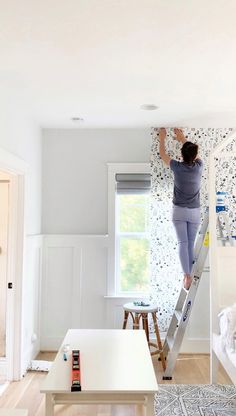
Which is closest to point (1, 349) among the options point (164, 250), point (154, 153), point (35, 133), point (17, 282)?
point (17, 282)

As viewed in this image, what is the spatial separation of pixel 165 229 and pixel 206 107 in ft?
4.65

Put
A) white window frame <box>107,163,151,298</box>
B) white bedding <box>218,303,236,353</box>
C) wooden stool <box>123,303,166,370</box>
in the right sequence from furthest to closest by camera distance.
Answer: white window frame <box>107,163,151,298</box> < wooden stool <box>123,303,166,370</box> < white bedding <box>218,303,236,353</box>

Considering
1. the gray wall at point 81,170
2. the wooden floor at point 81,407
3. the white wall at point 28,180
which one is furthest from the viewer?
the gray wall at point 81,170

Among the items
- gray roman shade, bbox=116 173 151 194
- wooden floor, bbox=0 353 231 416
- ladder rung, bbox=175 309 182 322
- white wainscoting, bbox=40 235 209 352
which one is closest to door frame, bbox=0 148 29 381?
wooden floor, bbox=0 353 231 416

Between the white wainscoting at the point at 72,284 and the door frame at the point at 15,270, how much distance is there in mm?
760

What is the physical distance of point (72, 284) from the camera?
14.5 feet

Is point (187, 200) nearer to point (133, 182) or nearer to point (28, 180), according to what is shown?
point (133, 182)

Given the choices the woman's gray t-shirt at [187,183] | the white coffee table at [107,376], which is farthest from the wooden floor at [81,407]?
the woman's gray t-shirt at [187,183]

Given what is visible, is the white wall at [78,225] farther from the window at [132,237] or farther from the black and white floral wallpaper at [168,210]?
the black and white floral wallpaper at [168,210]

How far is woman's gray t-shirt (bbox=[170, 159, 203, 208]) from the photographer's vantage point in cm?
395

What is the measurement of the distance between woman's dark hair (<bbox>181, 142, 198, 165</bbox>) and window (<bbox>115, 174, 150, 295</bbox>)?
2.10 ft

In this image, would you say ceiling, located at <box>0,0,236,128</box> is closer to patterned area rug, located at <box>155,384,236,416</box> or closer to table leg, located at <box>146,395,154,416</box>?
table leg, located at <box>146,395,154,416</box>

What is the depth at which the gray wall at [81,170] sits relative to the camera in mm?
4492

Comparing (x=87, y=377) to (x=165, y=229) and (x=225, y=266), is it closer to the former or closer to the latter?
(x=225, y=266)
